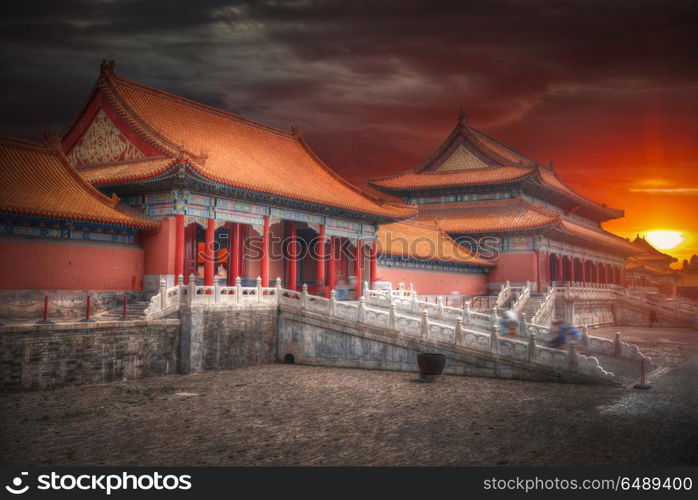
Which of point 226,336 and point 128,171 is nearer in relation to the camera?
point 226,336

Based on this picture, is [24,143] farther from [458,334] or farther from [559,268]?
[559,268]

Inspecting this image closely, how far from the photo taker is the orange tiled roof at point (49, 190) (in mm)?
17672

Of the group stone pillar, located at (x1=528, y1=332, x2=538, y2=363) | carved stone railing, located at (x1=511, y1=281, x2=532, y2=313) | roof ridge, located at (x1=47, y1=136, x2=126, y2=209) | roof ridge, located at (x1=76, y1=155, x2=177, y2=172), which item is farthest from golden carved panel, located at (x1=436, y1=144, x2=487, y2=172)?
roof ridge, located at (x1=47, y1=136, x2=126, y2=209)

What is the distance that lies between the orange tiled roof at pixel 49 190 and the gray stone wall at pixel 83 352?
12.9 feet

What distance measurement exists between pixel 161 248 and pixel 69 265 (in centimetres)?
311

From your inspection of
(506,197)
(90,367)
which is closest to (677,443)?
(90,367)

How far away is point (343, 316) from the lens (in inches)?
822

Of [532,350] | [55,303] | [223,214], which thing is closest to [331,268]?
[223,214]

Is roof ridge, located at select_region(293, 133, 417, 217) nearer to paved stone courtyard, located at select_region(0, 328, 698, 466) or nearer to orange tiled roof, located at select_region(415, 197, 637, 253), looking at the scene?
orange tiled roof, located at select_region(415, 197, 637, 253)

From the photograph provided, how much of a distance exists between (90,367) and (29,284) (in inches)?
152

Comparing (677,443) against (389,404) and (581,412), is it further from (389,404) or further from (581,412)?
(389,404)

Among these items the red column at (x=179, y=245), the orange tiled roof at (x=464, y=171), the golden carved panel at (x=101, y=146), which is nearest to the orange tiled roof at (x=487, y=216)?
the orange tiled roof at (x=464, y=171)

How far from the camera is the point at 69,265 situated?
742 inches

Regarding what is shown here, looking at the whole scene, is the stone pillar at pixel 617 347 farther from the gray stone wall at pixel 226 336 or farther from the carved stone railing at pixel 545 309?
the gray stone wall at pixel 226 336
